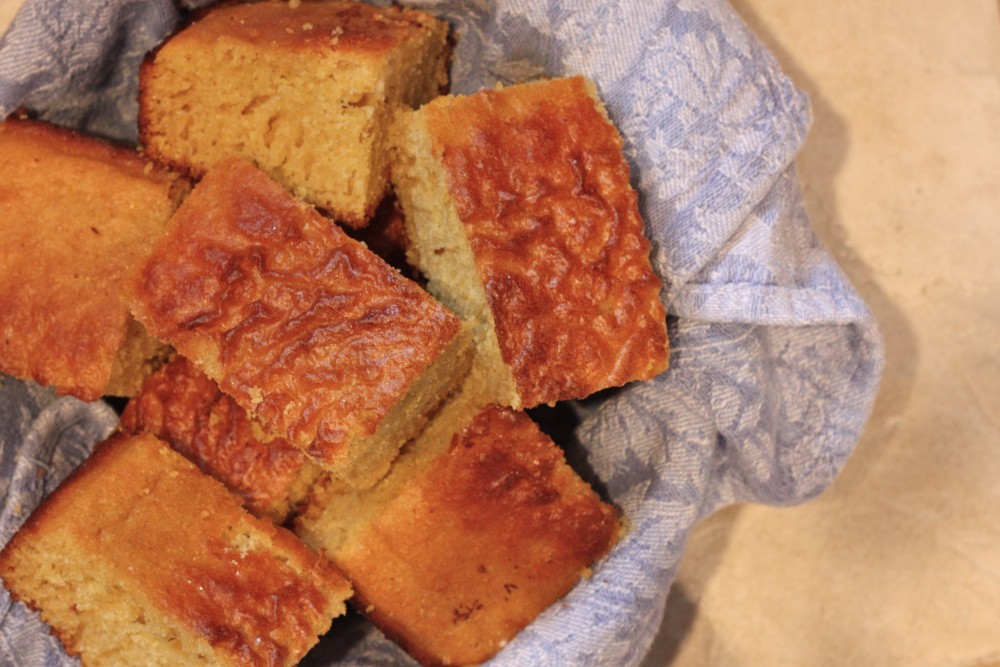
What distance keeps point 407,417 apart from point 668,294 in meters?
0.72

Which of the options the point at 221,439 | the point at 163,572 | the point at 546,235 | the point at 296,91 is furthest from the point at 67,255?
the point at 546,235

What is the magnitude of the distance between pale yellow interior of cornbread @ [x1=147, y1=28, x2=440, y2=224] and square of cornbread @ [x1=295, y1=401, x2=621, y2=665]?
0.65 metres

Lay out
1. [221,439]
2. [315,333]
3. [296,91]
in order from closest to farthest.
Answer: [315,333] → [296,91] → [221,439]

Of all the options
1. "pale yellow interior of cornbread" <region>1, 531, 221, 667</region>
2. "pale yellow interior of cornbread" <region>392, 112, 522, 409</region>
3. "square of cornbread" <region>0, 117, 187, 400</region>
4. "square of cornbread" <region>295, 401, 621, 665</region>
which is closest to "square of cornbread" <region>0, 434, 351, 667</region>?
"pale yellow interior of cornbread" <region>1, 531, 221, 667</region>

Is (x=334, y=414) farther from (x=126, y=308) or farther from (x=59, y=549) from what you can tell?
(x=59, y=549)

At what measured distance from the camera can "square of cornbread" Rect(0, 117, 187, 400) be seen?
2180 mm

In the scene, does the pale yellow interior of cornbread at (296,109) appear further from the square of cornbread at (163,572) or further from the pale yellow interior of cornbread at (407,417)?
the square of cornbread at (163,572)

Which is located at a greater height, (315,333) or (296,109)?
(296,109)

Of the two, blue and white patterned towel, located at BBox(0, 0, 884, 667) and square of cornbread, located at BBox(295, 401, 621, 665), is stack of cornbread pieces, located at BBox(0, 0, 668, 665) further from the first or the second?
blue and white patterned towel, located at BBox(0, 0, 884, 667)

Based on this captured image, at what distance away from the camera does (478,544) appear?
7.25 ft

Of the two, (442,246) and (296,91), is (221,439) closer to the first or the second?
(442,246)

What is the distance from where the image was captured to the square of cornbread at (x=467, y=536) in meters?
2.18

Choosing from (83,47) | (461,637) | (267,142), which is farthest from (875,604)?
(83,47)

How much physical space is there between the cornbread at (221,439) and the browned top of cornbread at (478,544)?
0.77 feet
